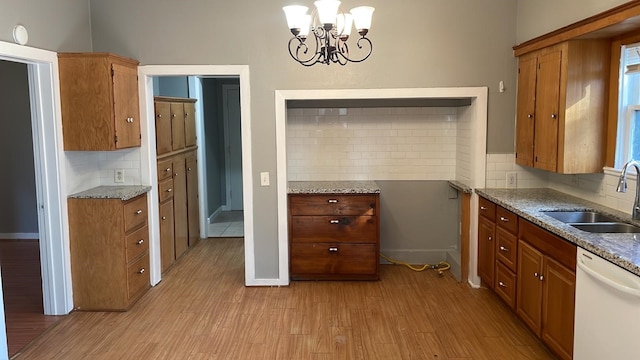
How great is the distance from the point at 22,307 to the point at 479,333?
3.75 m

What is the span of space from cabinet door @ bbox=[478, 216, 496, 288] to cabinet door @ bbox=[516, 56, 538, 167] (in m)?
0.63

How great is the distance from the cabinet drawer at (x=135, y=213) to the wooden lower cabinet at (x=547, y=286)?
3.10m

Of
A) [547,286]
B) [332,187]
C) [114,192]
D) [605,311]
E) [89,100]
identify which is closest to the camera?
[605,311]

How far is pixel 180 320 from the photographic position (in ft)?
13.0

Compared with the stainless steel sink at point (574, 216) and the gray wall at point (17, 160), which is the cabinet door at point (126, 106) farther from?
→ the stainless steel sink at point (574, 216)

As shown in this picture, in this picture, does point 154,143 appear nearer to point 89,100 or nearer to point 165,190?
point 165,190

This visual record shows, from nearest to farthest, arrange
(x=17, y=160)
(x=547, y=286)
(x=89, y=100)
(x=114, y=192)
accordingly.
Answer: (x=547, y=286) < (x=89, y=100) < (x=114, y=192) < (x=17, y=160)

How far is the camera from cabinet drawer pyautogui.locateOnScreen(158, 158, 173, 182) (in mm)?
5020

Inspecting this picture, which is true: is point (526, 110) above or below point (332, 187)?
above

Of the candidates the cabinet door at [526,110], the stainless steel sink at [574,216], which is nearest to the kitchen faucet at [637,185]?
the stainless steel sink at [574,216]

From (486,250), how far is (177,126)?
11.6 ft

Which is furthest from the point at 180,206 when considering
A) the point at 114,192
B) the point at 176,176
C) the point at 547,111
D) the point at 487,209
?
the point at 547,111

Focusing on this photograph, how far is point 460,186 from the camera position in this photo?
15.8ft

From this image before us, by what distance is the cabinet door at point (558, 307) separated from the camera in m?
2.87
